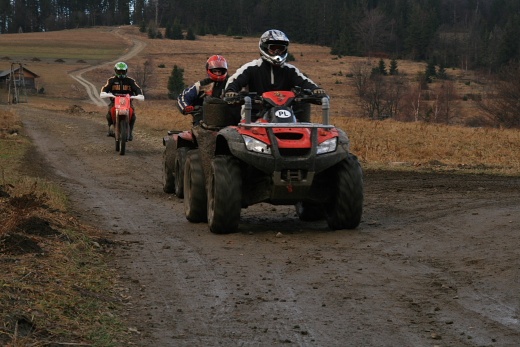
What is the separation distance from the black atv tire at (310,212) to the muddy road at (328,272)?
12 cm

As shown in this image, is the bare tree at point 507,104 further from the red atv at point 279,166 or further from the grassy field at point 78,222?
the red atv at point 279,166

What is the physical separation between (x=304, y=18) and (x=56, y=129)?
442 ft

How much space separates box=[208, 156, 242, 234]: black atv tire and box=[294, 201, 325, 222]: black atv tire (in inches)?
62.1

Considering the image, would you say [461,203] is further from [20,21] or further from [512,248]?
[20,21]

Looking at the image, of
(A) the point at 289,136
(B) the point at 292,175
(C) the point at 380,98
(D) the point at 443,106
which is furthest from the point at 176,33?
(B) the point at 292,175

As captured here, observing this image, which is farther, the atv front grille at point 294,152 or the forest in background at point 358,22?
the forest in background at point 358,22

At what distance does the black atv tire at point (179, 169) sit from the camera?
13.6 m

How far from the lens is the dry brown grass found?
22.4 meters

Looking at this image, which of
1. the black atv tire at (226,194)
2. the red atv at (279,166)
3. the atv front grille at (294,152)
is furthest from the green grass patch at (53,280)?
the atv front grille at (294,152)

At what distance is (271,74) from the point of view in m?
11.6

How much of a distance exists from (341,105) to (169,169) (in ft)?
264

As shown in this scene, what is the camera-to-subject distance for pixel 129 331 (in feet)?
20.1

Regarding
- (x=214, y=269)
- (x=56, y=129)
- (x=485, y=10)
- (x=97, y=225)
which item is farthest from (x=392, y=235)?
(x=485, y=10)

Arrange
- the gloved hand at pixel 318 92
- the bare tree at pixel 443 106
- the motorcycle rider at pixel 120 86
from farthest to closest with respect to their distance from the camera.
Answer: the bare tree at pixel 443 106 → the motorcycle rider at pixel 120 86 → the gloved hand at pixel 318 92
